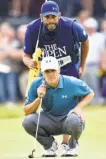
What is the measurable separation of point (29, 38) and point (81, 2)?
35.4ft

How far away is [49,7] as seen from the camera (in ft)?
37.0

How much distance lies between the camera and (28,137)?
1407 centimetres

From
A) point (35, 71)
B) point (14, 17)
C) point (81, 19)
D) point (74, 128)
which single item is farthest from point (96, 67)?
point (74, 128)

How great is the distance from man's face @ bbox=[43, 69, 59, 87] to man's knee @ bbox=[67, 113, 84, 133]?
0.46 metres

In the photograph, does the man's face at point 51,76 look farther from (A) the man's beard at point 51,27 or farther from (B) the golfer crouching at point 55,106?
(A) the man's beard at point 51,27

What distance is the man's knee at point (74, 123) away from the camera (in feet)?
34.5

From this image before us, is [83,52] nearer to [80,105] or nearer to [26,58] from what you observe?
[26,58]

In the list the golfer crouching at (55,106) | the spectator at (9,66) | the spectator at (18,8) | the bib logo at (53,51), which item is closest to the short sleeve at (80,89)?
the golfer crouching at (55,106)

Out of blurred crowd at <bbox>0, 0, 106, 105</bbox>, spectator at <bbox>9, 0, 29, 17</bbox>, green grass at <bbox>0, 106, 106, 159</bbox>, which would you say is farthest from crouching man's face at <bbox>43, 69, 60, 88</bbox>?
spectator at <bbox>9, 0, 29, 17</bbox>

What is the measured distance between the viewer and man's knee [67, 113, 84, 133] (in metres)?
10.5

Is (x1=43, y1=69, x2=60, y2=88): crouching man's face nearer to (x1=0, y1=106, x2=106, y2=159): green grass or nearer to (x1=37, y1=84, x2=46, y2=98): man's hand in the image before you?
(x1=37, y1=84, x2=46, y2=98): man's hand

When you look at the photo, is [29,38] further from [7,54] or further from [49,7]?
[7,54]

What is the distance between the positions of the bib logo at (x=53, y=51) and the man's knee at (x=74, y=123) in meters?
1.43

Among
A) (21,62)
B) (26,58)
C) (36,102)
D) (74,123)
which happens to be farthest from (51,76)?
(21,62)
